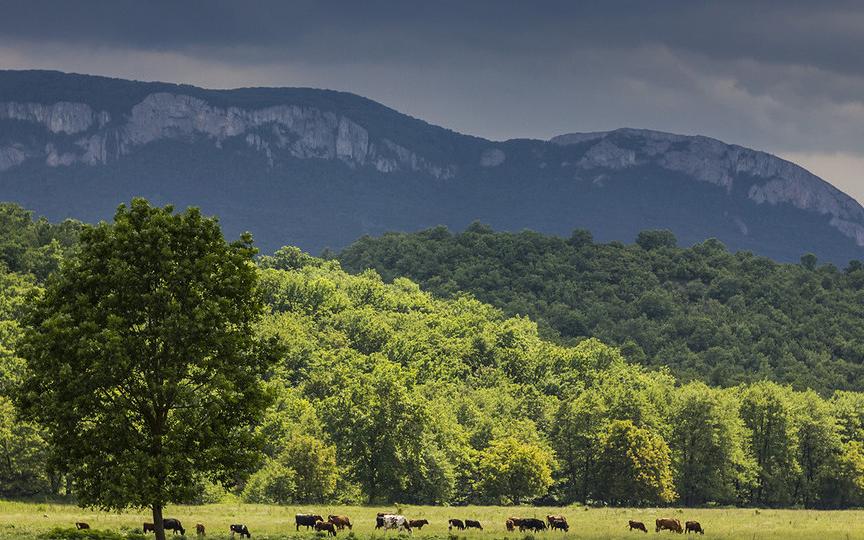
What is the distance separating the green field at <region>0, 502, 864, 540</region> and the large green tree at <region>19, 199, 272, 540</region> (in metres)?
9.61

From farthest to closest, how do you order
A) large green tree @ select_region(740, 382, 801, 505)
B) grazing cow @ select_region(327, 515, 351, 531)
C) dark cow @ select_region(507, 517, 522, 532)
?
1. large green tree @ select_region(740, 382, 801, 505)
2. dark cow @ select_region(507, 517, 522, 532)
3. grazing cow @ select_region(327, 515, 351, 531)

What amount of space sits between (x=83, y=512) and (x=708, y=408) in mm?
76912

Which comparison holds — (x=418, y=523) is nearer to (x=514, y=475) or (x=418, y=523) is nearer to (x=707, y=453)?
(x=514, y=475)

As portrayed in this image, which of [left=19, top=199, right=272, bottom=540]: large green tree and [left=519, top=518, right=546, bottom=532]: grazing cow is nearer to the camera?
[left=19, top=199, right=272, bottom=540]: large green tree

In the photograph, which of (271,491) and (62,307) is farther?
(271,491)

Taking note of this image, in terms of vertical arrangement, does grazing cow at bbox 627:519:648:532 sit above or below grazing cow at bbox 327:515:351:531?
below

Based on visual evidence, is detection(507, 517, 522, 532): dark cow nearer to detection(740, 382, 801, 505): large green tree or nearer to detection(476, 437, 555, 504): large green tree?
detection(476, 437, 555, 504): large green tree

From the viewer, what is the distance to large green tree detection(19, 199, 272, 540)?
43.6 m

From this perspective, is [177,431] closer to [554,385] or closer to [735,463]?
[735,463]

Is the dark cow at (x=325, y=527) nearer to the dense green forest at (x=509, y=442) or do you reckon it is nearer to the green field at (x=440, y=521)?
the green field at (x=440, y=521)

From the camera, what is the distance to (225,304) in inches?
1781

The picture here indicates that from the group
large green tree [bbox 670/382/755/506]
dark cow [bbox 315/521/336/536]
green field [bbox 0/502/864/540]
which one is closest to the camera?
green field [bbox 0/502/864/540]

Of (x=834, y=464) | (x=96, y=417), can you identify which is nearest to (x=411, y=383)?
(x=834, y=464)

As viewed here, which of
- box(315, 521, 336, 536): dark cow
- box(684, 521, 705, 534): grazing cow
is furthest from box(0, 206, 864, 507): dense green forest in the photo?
box(684, 521, 705, 534): grazing cow
